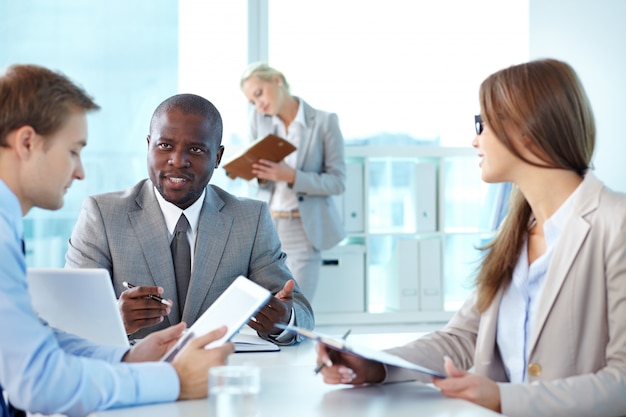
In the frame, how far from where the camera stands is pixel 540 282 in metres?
1.91

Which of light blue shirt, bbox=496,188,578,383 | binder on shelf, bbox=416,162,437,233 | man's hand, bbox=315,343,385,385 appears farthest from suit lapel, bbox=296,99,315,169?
man's hand, bbox=315,343,385,385

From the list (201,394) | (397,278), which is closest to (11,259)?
(201,394)

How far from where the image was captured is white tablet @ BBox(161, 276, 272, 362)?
5.22 ft

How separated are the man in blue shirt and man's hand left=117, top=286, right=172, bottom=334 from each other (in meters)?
0.48

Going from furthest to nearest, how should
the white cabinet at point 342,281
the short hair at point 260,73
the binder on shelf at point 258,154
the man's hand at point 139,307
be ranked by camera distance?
the white cabinet at point 342,281 → the short hair at point 260,73 → the binder on shelf at point 258,154 → the man's hand at point 139,307

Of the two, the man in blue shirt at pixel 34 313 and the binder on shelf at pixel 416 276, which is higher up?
the man in blue shirt at pixel 34 313

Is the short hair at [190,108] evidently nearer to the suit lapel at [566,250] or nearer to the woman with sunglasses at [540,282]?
the woman with sunglasses at [540,282]

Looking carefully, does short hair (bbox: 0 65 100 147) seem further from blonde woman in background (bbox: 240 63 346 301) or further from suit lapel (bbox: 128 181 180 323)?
blonde woman in background (bbox: 240 63 346 301)

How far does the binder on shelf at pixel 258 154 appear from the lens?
4.34 m

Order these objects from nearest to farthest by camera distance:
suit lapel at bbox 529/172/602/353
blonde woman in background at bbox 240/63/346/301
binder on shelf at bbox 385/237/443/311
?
1. suit lapel at bbox 529/172/602/353
2. blonde woman in background at bbox 240/63/346/301
3. binder on shelf at bbox 385/237/443/311

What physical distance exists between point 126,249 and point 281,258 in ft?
1.50

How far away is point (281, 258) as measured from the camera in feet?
8.61

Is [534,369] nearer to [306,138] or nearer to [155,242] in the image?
[155,242]

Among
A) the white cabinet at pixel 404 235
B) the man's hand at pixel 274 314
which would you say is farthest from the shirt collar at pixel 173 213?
the white cabinet at pixel 404 235
